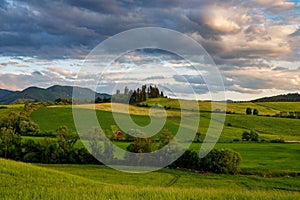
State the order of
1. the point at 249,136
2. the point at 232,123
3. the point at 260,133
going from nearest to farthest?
1. the point at 249,136
2. the point at 260,133
3. the point at 232,123

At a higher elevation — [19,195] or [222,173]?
[19,195]

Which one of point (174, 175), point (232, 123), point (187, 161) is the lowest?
point (174, 175)

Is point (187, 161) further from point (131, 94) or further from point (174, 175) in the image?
point (131, 94)

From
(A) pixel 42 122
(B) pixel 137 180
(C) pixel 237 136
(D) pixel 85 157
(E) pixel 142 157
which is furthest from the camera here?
(A) pixel 42 122

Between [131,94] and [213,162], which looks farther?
[213,162]

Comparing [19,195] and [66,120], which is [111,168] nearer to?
[19,195]

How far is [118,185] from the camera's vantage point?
19578mm

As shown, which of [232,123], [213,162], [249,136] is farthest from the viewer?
[232,123]

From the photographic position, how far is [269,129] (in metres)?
93.9

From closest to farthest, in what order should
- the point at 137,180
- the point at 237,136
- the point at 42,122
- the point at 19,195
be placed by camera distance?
the point at 19,195 < the point at 137,180 < the point at 237,136 < the point at 42,122

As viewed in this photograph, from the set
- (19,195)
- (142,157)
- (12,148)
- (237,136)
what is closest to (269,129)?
(237,136)

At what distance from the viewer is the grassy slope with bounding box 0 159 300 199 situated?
13422 millimetres

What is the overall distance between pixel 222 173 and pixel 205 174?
241cm

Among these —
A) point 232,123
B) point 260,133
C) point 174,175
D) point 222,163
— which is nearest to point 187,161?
point 222,163
